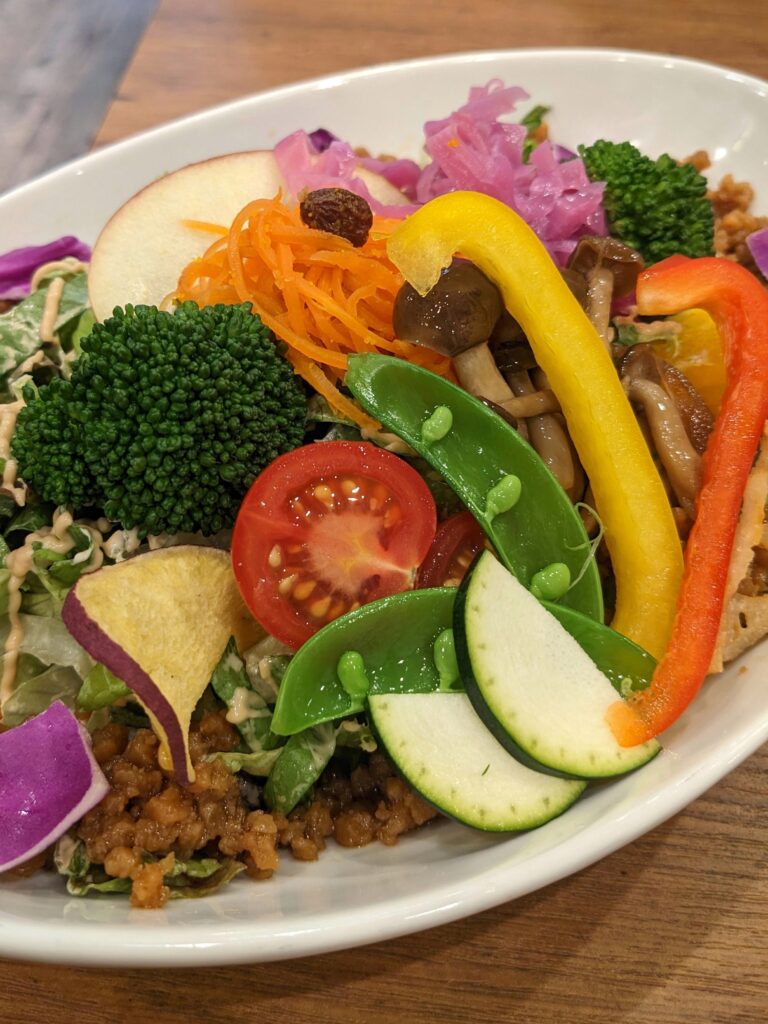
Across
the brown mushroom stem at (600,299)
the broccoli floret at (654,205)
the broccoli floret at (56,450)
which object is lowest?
the broccoli floret at (56,450)

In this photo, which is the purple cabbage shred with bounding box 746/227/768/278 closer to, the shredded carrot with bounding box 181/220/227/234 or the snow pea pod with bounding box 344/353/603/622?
the snow pea pod with bounding box 344/353/603/622

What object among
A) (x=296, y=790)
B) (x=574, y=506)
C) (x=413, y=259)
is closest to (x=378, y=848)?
(x=296, y=790)

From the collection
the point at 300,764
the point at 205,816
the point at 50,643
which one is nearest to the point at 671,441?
the point at 300,764

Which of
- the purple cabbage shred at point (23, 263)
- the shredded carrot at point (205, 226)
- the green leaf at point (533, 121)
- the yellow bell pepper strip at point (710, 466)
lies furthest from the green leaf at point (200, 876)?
the green leaf at point (533, 121)

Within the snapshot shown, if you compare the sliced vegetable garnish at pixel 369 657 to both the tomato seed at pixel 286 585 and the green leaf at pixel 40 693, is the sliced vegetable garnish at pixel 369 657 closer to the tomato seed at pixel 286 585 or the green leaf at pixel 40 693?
the tomato seed at pixel 286 585

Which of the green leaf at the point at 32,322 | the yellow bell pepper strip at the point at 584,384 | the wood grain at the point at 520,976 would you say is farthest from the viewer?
the green leaf at the point at 32,322

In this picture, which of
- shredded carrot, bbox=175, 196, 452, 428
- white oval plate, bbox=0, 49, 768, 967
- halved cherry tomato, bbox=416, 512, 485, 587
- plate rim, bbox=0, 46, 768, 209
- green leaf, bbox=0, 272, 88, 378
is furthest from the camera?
plate rim, bbox=0, 46, 768, 209

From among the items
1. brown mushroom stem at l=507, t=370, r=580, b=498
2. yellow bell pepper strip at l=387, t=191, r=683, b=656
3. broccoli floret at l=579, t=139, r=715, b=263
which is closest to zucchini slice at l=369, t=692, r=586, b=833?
yellow bell pepper strip at l=387, t=191, r=683, b=656

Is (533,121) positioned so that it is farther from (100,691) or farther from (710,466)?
(100,691)
